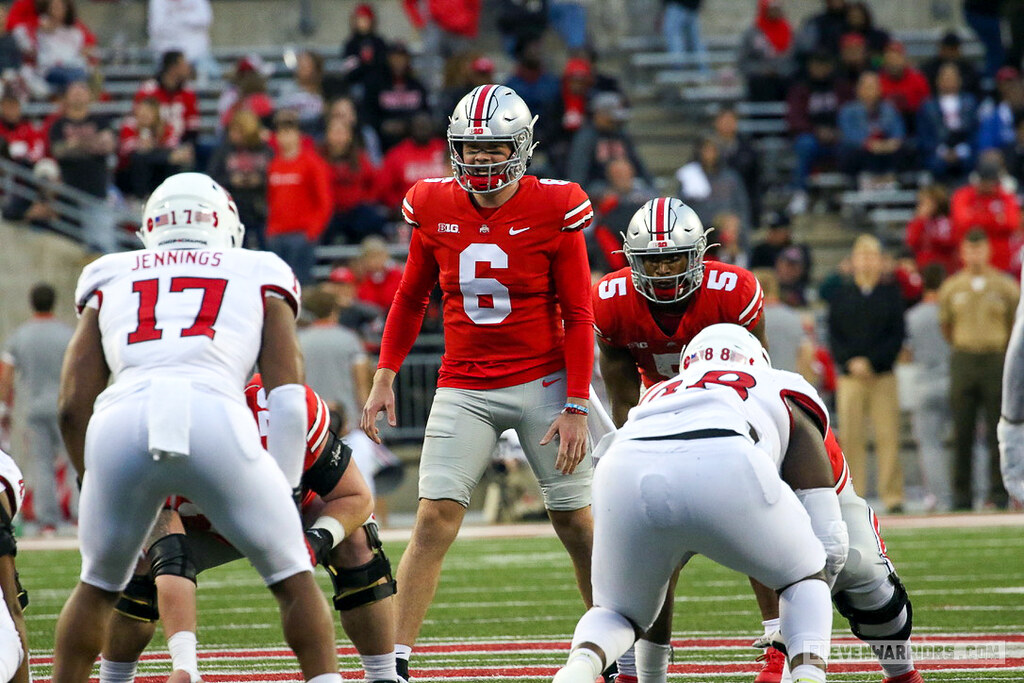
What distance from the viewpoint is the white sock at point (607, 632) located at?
4.33 meters

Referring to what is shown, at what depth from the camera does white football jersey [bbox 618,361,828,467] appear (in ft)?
14.3

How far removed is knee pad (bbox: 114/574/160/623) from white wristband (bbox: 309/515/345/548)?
0.59 m

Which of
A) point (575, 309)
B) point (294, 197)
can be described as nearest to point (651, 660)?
point (575, 309)

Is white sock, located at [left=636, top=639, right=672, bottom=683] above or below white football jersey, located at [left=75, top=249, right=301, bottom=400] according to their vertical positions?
below

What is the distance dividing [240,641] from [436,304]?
6.74m

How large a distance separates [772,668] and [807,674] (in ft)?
3.53

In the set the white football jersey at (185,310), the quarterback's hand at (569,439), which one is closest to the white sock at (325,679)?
the white football jersey at (185,310)

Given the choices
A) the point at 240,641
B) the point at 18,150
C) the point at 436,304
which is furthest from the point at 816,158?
the point at 240,641

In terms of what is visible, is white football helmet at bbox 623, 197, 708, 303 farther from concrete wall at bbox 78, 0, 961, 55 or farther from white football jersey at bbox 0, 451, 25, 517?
concrete wall at bbox 78, 0, 961, 55

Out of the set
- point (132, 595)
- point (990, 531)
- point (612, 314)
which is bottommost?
point (990, 531)

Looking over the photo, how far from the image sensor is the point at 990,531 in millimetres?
11281

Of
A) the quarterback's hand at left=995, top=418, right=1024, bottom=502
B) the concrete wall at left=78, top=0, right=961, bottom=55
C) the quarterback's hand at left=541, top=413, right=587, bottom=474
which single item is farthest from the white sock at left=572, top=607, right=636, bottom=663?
the concrete wall at left=78, top=0, right=961, bottom=55

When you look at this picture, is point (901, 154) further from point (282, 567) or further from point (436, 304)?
point (282, 567)

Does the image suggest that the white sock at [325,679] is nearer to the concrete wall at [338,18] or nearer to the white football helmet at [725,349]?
the white football helmet at [725,349]
